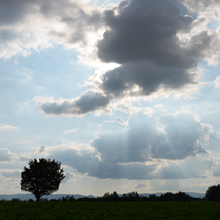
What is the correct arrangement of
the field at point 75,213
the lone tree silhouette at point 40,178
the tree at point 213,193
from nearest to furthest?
the field at point 75,213, the lone tree silhouette at point 40,178, the tree at point 213,193

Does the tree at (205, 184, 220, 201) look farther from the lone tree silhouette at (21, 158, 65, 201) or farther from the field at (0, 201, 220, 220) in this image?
the field at (0, 201, 220, 220)

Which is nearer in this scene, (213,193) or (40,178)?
(40,178)

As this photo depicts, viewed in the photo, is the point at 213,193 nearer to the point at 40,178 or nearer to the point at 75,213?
the point at 40,178

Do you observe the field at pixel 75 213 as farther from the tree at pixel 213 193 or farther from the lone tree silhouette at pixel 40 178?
the tree at pixel 213 193

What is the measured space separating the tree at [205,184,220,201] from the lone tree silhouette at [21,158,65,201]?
8463cm

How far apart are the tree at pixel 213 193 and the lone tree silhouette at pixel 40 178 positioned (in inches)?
3332

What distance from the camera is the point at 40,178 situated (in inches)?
2453

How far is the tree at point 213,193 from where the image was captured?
112387mm

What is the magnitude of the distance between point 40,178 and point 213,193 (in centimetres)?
9042

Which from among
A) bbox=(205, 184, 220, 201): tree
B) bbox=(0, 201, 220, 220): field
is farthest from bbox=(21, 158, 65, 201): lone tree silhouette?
bbox=(205, 184, 220, 201): tree

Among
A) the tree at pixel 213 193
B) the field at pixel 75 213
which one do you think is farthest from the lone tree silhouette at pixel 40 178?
the tree at pixel 213 193

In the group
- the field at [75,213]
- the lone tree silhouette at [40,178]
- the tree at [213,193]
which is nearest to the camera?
the field at [75,213]

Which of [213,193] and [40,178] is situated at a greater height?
[40,178]

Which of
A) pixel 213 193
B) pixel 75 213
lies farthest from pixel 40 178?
pixel 213 193
